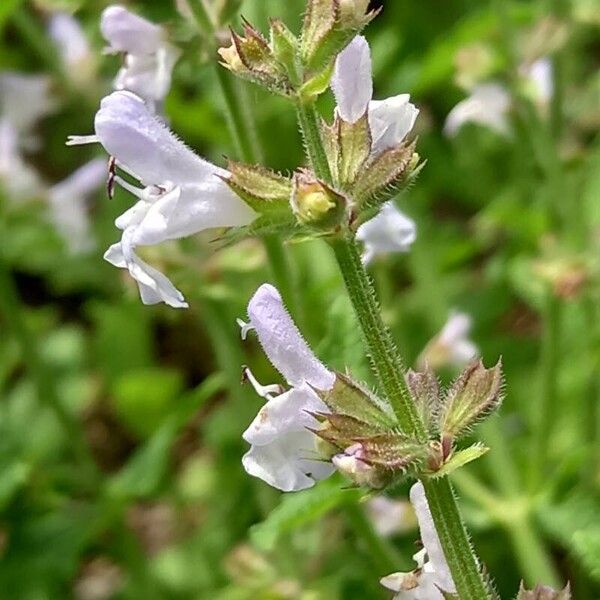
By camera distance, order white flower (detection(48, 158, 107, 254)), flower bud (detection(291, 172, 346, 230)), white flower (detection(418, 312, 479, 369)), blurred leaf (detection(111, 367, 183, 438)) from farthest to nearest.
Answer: blurred leaf (detection(111, 367, 183, 438)) → white flower (detection(48, 158, 107, 254)) → white flower (detection(418, 312, 479, 369)) → flower bud (detection(291, 172, 346, 230))

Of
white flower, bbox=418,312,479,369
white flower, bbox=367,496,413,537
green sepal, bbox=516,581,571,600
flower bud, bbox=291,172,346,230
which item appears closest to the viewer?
flower bud, bbox=291,172,346,230

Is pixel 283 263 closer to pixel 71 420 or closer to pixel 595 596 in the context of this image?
pixel 71 420

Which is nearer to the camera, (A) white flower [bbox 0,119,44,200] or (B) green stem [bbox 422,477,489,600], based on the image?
(B) green stem [bbox 422,477,489,600]

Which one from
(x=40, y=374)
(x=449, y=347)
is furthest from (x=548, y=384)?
(x=40, y=374)

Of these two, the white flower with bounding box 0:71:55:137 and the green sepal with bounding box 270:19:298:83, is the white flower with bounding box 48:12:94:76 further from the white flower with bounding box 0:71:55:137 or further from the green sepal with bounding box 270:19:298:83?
the green sepal with bounding box 270:19:298:83

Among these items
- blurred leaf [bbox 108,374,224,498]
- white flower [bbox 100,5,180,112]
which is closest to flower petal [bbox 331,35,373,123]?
white flower [bbox 100,5,180,112]

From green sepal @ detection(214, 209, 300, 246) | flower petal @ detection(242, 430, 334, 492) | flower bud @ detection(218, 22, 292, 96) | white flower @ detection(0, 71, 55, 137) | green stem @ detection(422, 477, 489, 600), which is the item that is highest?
white flower @ detection(0, 71, 55, 137)

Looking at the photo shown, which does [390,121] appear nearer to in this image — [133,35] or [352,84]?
[352,84]
